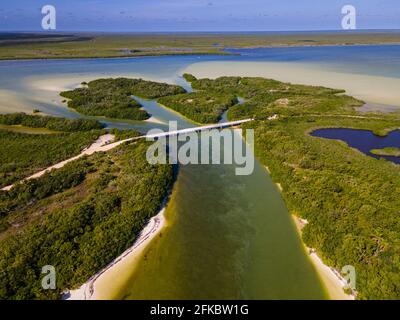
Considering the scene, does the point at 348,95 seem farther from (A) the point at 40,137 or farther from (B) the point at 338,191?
(A) the point at 40,137

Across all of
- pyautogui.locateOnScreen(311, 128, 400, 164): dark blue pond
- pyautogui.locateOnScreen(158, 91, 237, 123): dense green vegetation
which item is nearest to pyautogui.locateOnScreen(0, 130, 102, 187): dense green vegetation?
pyautogui.locateOnScreen(158, 91, 237, 123): dense green vegetation

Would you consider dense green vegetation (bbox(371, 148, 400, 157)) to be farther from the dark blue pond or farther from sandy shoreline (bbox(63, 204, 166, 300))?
sandy shoreline (bbox(63, 204, 166, 300))

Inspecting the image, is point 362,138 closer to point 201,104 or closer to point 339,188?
point 339,188

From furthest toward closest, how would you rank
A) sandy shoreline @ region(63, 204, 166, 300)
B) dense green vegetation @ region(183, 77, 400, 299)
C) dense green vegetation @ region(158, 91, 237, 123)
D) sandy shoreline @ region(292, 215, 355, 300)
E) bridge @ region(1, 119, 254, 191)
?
dense green vegetation @ region(158, 91, 237, 123)
bridge @ region(1, 119, 254, 191)
dense green vegetation @ region(183, 77, 400, 299)
sandy shoreline @ region(292, 215, 355, 300)
sandy shoreline @ region(63, 204, 166, 300)

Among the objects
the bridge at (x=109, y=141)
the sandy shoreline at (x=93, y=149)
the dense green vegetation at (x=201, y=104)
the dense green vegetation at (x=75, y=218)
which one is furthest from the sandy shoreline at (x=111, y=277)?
the dense green vegetation at (x=201, y=104)

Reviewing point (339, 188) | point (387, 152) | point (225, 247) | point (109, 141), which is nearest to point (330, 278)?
point (225, 247)

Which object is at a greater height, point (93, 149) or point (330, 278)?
point (93, 149)
